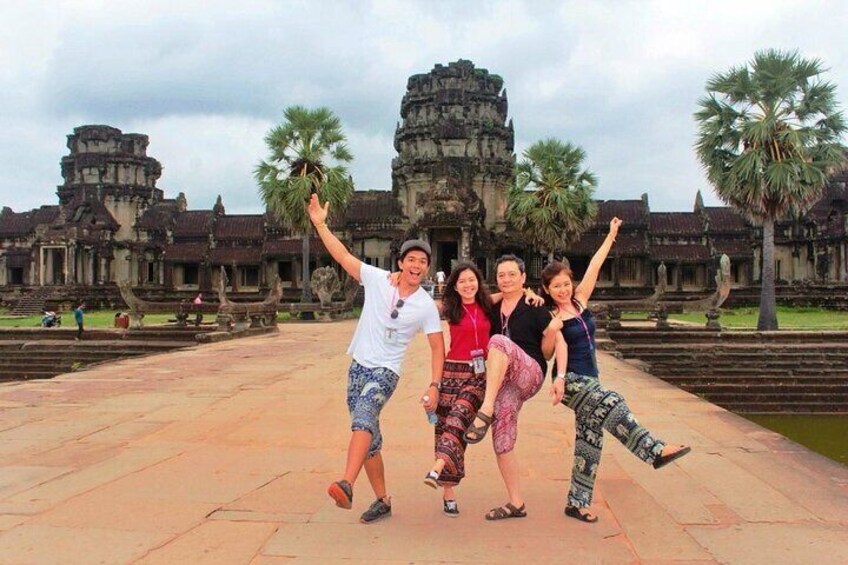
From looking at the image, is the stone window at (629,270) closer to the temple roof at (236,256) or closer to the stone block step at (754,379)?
the temple roof at (236,256)

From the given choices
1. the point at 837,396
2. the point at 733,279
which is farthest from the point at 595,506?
the point at 733,279

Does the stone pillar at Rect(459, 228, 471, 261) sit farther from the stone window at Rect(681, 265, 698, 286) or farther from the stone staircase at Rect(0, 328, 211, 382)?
the stone staircase at Rect(0, 328, 211, 382)

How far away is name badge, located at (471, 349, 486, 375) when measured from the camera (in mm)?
4477

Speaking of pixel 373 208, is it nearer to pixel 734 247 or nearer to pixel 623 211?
pixel 623 211

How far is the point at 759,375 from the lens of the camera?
15.9m

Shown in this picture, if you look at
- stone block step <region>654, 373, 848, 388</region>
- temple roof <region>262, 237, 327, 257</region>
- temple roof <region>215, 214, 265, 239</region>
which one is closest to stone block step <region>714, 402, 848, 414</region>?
stone block step <region>654, 373, 848, 388</region>

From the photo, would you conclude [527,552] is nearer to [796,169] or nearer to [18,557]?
[18,557]

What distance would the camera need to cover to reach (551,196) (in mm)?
34906

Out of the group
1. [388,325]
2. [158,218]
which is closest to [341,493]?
[388,325]

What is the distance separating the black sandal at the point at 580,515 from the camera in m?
4.46

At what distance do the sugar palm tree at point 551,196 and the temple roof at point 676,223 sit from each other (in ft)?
40.2

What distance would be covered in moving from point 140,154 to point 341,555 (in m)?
53.5

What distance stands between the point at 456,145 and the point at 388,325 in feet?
128

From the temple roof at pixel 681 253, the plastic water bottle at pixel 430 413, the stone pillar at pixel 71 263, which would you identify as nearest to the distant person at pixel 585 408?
the plastic water bottle at pixel 430 413
